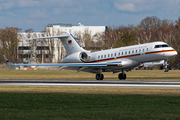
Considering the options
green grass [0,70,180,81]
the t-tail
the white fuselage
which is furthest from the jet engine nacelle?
green grass [0,70,180,81]

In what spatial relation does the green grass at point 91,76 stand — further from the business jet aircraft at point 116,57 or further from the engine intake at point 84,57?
the business jet aircraft at point 116,57

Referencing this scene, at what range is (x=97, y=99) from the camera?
15805mm

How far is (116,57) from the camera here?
36.3 metres

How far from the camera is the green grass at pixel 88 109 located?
35.7 ft

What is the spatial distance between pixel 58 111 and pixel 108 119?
266 cm

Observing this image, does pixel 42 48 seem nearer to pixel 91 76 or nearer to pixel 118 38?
pixel 118 38

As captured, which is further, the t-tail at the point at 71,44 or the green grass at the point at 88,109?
the t-tail at the point at 71,44

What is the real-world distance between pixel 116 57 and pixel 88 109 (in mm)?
23957

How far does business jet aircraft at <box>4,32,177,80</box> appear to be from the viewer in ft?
109

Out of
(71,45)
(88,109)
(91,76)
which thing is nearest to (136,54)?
(71,45)

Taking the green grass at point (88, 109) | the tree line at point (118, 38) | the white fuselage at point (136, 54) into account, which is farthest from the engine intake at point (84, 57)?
the tree line at point (118, 38)

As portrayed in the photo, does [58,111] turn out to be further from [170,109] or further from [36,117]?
[170,109]

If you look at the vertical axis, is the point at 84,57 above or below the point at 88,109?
above

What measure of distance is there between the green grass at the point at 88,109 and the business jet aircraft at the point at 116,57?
1835 cm
